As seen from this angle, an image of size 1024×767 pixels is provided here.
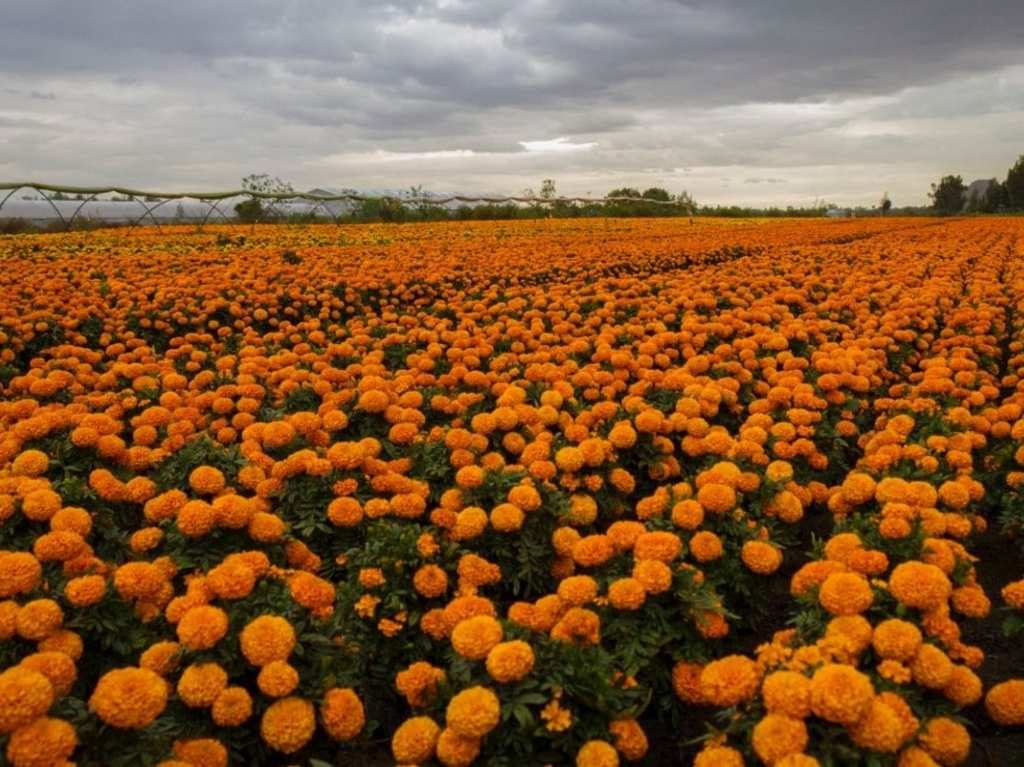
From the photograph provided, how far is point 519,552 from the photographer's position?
12.7 ft

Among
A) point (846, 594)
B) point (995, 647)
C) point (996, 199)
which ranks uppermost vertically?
point (996, 199)

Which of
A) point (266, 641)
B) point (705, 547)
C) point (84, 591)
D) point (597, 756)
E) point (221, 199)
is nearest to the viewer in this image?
point (597, 756)

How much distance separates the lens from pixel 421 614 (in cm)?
328

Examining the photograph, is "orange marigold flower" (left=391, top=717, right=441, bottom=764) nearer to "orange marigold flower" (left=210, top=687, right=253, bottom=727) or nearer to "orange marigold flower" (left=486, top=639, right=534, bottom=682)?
"orange marigold flower" (left=486, top=639, right=534, bottom=682)

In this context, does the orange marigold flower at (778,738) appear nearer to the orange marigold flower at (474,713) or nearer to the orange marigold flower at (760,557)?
the orange marigold flower at (474,713)

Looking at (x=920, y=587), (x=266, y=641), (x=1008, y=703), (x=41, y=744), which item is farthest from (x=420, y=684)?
(x=1008, y=703)

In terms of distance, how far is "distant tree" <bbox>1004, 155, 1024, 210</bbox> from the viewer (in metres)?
64.7

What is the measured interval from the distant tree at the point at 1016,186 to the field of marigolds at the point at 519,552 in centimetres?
6962

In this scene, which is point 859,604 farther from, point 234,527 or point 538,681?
point 234,527

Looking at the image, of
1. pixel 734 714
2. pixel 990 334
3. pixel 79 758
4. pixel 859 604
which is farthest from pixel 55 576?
pixel 990 334

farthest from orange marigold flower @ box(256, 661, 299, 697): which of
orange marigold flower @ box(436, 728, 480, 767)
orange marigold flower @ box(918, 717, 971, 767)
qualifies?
orange marigold flower @ box(918, 717, 971, 767)

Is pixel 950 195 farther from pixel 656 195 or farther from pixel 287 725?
pixel 287 725

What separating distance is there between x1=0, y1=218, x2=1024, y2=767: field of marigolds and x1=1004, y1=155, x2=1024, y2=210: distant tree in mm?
69619

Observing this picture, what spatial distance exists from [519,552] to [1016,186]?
3070 inches
